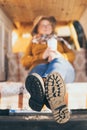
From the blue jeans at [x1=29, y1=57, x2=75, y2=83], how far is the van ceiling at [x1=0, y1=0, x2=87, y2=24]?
0.34 meters

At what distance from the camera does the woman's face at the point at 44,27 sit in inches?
98.1

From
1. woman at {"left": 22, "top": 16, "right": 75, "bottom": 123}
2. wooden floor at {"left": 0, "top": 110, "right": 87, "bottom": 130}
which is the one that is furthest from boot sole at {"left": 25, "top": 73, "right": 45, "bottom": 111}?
wooden floor at {"left": 0, "top": 110, "right": 87, "bottom": 130}

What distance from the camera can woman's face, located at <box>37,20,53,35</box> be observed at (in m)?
2.49

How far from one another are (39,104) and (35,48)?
1.61 feet

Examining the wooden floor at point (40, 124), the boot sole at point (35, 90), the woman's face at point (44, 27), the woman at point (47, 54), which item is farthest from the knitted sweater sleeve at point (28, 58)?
the wooden floor at point (40, 124)

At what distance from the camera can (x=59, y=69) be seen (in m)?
2.41

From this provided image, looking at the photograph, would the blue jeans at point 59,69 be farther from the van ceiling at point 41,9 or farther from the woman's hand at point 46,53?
the van ceiling at point 41,9

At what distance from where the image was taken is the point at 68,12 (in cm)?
245

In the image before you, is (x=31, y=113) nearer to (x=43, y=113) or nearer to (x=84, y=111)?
(x=43, y=113)

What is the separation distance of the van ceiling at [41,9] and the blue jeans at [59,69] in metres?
0.34

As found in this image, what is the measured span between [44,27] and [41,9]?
146 millimetres

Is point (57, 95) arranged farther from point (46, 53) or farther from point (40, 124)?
point (46, 53)

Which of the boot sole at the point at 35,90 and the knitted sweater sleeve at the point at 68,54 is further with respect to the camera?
the knitted sweater sleeve at the point at 68,54

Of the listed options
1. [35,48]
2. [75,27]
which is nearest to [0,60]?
[35,48]
